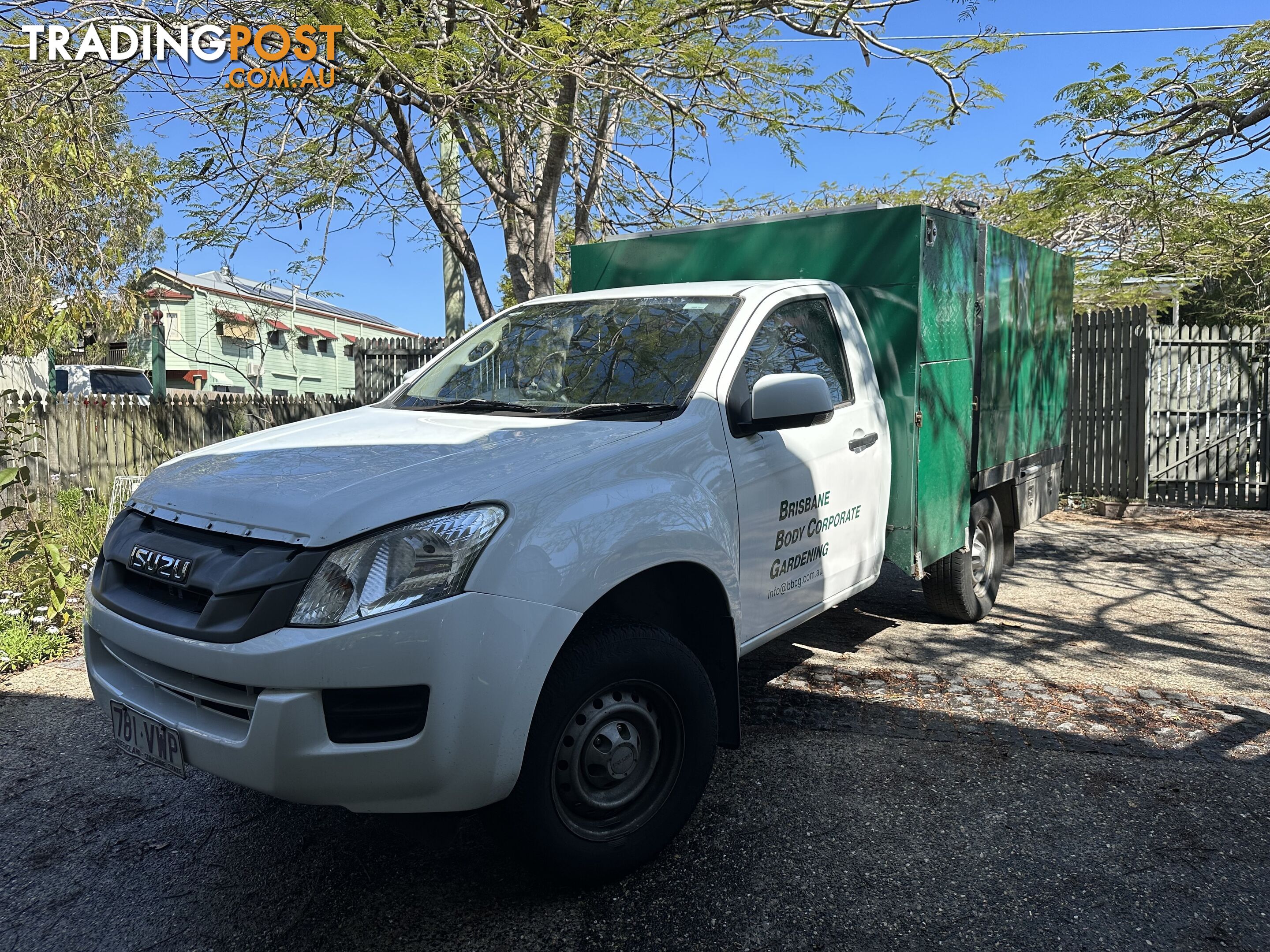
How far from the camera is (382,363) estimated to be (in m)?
12.0

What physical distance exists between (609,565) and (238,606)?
1018 mm

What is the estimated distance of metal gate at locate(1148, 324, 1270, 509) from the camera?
36.4 ft

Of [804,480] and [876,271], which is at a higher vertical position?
[876,271]

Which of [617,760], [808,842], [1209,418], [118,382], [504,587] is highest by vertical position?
[118,382]

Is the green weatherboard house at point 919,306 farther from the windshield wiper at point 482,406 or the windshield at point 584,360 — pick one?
the windshield wiper at point 482,406

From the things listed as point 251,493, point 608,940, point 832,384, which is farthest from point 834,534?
point 251,493

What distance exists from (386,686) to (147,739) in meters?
0.89

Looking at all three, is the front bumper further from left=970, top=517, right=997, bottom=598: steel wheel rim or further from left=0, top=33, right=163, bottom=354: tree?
left=0, top=33, right=163, bottom=354: tree

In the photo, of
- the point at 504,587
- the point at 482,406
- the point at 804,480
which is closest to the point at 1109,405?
the point at 804,480

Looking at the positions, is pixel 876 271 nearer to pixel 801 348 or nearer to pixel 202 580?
pixel 801 348

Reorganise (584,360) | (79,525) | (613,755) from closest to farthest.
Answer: (613,755), (584,360), (79,525)

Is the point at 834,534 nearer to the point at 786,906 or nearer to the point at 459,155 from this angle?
the point at 786,906

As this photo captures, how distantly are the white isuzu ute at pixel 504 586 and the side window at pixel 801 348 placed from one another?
1.3 inches

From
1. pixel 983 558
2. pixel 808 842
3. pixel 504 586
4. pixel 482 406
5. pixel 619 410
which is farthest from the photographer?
pixel 983 558
